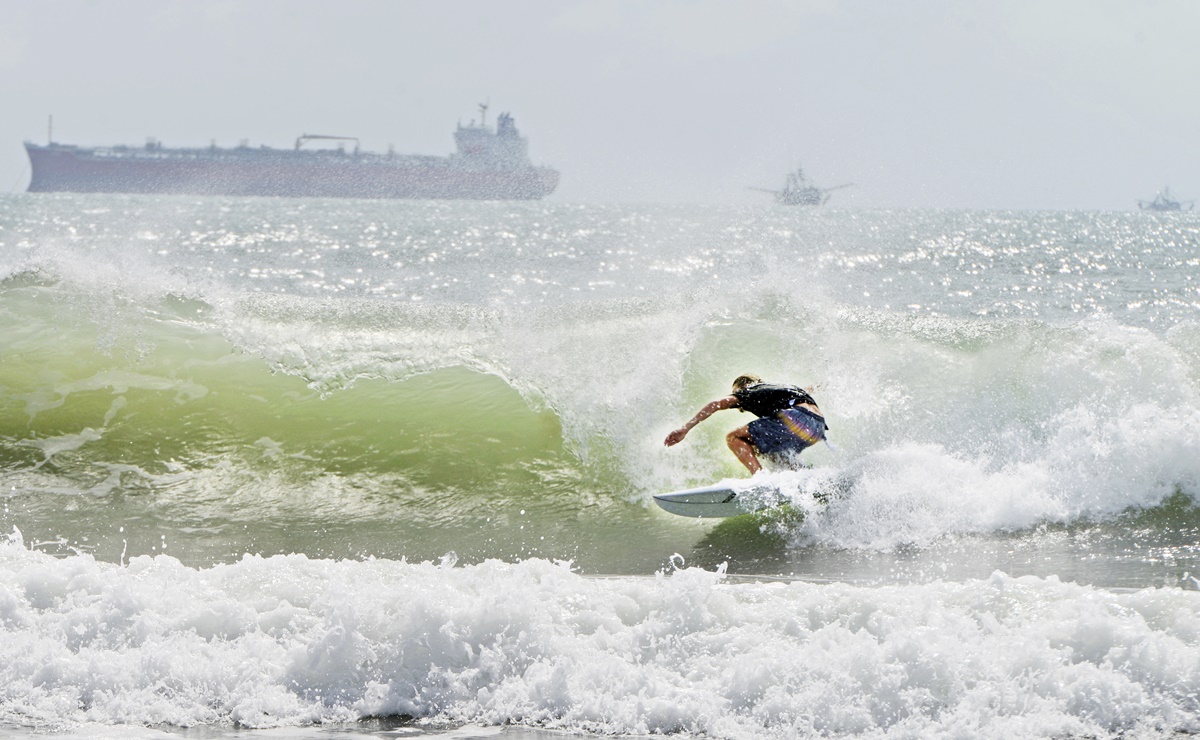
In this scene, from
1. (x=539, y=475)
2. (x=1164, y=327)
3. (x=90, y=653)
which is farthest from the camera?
(x=1164, y=327)

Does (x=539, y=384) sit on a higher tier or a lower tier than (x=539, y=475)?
higher

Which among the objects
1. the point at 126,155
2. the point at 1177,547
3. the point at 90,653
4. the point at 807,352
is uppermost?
the point at 126,155

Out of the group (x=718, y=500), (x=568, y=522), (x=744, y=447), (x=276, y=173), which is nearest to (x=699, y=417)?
(x=744, y=447)

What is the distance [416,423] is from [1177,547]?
6.31 m

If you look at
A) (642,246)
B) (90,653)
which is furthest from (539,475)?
(642,246)

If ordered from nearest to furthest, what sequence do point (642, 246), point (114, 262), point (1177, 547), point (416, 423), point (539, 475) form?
1. point (1177, 547)
2. point (539, 475)
3. point (416, 423)
4. point (114, 262)
5. point (642, 246)

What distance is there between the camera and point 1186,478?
812 cm

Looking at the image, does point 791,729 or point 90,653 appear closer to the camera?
point 791,729

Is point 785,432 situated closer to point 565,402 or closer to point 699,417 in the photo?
point 699,417

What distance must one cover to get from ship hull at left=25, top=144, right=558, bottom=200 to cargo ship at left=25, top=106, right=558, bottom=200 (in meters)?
0.11

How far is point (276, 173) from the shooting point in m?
118

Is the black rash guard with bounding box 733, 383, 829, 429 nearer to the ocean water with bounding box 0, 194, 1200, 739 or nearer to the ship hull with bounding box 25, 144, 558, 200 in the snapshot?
the ocean water with bounding box 0, 194, 1200, 739

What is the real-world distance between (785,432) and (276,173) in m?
119

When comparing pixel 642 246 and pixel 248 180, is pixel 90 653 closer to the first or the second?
pixel 642 246
